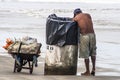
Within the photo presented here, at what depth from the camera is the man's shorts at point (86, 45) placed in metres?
9.84

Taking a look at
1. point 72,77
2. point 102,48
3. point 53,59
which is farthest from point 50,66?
point 102,48

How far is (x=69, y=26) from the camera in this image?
9758 mm

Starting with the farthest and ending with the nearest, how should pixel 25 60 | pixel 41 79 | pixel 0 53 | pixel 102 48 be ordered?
pixel 102 48, pixel 0 53, pixel 25 60, pixel 41 79

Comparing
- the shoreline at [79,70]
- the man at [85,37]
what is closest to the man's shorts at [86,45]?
the man at [85,37]

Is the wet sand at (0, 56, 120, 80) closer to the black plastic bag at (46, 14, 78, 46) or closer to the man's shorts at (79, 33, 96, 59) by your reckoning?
the man's shorts at (79, 33, 96, 59)

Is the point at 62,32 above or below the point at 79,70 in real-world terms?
above

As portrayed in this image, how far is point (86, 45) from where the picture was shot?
9859 mm

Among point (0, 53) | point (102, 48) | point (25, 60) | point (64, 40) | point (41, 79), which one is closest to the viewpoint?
point (41, 79)

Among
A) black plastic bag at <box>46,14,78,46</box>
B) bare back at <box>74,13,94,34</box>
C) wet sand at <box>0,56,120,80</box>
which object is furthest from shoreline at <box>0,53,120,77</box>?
bare back at <box>74,13,94,34</box>

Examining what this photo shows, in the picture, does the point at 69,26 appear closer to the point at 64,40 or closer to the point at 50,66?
the point at 64,40

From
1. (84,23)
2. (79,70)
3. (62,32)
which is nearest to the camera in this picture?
(62,32)

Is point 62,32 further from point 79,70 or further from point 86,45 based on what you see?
point 79,70

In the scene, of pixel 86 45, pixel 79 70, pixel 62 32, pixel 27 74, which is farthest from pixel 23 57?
pixel 79 70

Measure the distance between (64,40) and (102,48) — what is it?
7.87 m
